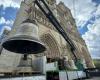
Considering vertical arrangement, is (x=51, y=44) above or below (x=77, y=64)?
above

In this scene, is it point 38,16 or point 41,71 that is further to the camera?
point 38,16

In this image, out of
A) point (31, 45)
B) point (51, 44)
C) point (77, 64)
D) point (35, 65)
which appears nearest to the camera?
point (31, 45)

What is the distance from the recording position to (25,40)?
16.0 feet

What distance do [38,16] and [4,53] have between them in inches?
280

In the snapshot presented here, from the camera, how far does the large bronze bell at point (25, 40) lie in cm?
483

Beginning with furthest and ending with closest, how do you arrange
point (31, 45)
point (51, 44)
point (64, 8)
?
point (64, 8) → point (51, 44) → point (31, 45)

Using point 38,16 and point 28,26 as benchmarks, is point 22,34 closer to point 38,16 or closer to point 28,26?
point 28,26

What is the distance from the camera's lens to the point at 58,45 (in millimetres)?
21047

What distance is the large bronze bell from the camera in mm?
4832

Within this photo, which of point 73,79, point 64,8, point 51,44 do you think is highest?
point 64,8

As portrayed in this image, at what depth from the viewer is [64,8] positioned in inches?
1177

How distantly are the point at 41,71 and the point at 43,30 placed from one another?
27.8ft

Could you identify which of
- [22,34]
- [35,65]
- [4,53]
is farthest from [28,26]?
[4,53]

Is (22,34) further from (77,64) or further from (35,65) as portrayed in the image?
(77,64)
